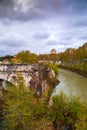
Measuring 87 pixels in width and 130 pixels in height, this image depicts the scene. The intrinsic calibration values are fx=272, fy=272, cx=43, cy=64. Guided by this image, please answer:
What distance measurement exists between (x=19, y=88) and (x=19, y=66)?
533cm

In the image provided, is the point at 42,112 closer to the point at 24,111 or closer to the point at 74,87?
the point at 24,111

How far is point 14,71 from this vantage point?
1916cm

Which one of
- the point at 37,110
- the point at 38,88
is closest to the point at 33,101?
the point at 37,110

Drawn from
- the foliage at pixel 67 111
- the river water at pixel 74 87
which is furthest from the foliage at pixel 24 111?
the river water at pixel 74 87

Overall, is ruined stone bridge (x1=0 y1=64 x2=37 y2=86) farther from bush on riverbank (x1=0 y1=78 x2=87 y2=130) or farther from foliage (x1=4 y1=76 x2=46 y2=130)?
foliage (x1=4 y1=76 x2=46 y2=130)

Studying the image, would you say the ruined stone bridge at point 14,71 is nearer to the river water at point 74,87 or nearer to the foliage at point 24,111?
the river water at point 74,87

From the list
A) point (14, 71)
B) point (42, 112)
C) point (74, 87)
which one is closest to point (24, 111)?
point (42, 112)

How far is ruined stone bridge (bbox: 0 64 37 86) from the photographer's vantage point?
1895cm

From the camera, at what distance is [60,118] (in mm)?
14586

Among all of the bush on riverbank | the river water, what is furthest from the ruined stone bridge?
the bush on riverbank

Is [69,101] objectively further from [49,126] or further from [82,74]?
[82,74]

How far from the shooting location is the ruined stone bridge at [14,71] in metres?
19.0

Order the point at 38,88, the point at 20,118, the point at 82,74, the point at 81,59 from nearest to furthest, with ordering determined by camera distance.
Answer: the point at 20,118, the point at 38,88, the point at 82,74, the point at 81,59

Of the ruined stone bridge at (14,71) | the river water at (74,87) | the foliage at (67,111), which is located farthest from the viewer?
the river water at (74,87)
